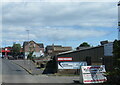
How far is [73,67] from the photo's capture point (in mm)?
40438

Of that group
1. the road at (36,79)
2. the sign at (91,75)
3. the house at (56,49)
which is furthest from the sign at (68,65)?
the house at (56,49)

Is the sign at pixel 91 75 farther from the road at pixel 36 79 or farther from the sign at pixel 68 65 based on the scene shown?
the sign at pixel 68 65

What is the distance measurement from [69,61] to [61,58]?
1476 millimetres

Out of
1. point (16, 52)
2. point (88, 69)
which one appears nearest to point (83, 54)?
point (88, 69)

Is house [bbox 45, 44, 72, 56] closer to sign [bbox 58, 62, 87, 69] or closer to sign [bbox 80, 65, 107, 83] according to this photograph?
sign [bbox 58, 62, 87, 69]

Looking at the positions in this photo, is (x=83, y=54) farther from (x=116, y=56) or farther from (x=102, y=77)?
(x=116, y=56)

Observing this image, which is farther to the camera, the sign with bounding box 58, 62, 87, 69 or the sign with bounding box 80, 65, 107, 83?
the sign with bounding box 58, 62, 87, 69

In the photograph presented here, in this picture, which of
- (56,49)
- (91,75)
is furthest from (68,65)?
(56,49)

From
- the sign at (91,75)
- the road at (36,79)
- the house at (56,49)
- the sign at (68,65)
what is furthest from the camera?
the house at (56,49)

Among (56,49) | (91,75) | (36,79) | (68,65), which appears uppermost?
(56,49)

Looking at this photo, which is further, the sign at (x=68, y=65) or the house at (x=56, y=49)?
the house at (x=56, y=49)

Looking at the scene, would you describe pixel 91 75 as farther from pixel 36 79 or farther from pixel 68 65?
pixel 68 65

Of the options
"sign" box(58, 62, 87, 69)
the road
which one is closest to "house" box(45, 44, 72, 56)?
"sign" box(58, 62, 87, 69)

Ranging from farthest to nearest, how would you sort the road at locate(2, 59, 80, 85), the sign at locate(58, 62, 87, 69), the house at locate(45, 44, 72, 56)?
the house at locate(45, 44, 72, 56), the sign at locate(58, 62, 87, 69), the road at locate(2, 59, 80, 85)
